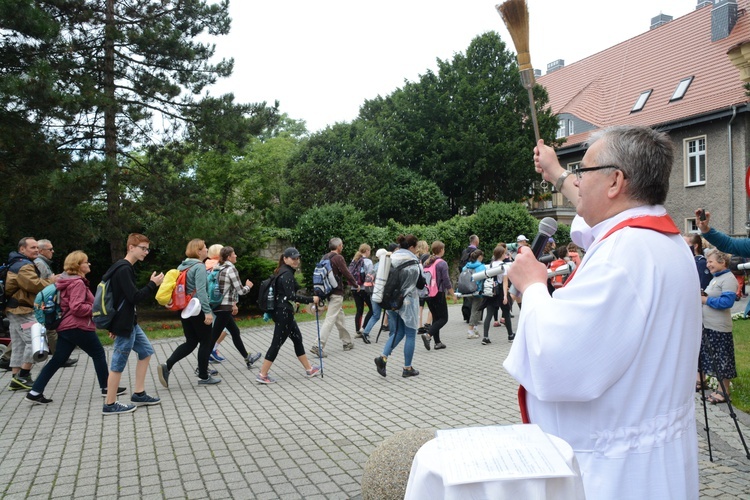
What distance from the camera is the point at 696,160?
31531mm

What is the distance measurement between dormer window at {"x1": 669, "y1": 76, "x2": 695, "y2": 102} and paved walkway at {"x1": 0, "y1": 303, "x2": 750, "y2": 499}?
2779 centimetres

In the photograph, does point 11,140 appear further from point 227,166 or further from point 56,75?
point 227,166

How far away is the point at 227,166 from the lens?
1350 inches

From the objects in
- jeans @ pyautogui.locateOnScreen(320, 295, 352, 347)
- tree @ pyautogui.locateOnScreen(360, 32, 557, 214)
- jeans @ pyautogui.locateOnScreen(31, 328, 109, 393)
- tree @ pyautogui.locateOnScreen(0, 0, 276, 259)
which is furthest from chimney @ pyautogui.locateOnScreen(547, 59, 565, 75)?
jeans @ pyautogui.locateOnScreen(31, 328, 109, 393)

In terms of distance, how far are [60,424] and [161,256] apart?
38.3ft

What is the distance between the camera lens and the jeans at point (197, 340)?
29.5 feet

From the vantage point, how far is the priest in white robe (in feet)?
5.43

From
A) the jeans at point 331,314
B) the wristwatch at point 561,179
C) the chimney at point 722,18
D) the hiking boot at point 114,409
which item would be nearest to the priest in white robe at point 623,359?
the wristwatch at point 561,179

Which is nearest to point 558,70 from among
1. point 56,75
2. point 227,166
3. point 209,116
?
point 227,166

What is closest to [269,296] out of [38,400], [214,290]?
[214,290]

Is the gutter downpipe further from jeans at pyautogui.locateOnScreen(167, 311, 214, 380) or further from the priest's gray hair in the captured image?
the priest's gray hair

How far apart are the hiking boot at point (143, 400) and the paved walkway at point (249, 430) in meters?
0.11

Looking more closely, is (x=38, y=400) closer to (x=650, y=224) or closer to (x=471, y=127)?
(x=650, y=224)

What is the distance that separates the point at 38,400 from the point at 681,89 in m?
33.9
